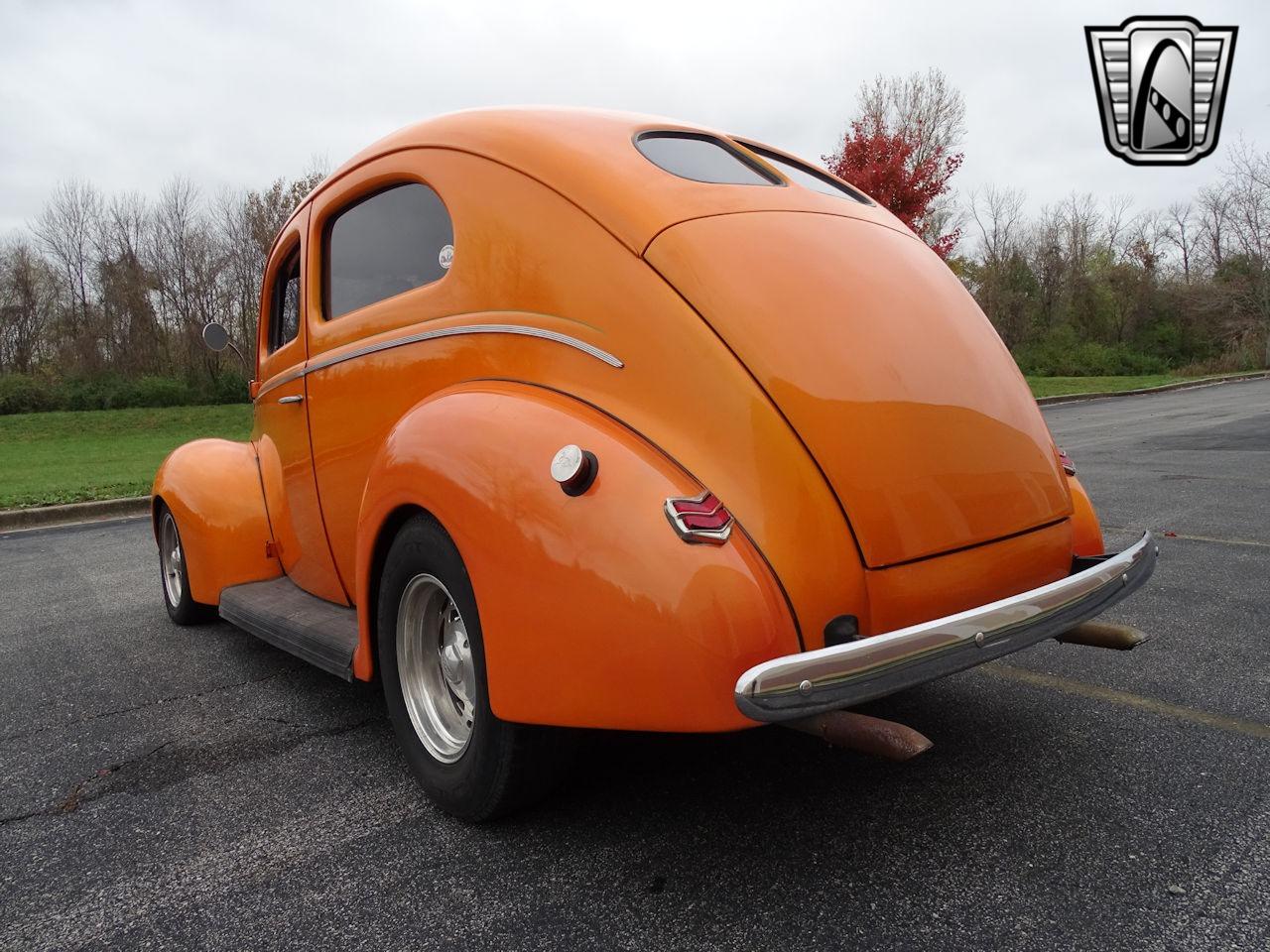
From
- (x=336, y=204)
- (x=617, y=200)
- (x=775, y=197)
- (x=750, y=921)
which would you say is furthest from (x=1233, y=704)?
(x=336, y=204)

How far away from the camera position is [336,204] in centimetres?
349

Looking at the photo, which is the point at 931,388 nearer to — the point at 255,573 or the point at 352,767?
the point at 352,767

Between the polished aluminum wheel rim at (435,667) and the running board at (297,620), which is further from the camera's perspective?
the running board at (297,620)

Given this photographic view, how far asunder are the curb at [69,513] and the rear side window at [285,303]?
6688 mm

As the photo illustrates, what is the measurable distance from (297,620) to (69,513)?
826 cm

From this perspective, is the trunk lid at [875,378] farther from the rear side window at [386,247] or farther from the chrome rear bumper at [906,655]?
the rear side window at [386,247]

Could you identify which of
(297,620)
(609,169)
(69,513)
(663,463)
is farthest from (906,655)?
(69,513)

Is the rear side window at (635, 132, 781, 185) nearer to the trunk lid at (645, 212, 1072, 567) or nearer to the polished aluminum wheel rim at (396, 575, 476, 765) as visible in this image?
the trunk lid at (645, 212, 1072, 567)

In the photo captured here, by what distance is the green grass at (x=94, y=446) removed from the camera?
36.8 ft

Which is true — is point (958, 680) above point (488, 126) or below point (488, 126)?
below

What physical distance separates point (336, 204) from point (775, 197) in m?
1.87

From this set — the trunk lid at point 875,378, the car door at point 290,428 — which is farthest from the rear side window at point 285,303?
the trunk lid at point 875,378

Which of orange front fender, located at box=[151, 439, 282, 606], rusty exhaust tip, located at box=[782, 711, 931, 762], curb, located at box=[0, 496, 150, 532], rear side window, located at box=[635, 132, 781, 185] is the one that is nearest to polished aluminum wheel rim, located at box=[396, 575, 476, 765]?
rusty exhaust tip, located at box=[782, 711, 931, 762]

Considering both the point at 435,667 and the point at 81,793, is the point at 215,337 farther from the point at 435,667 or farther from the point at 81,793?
the point at 435,667
